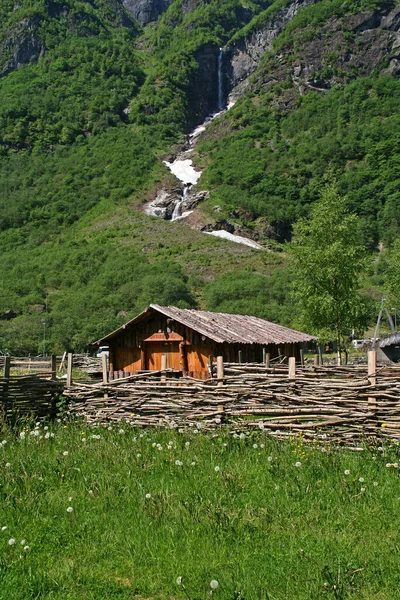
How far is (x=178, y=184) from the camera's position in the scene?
138 m

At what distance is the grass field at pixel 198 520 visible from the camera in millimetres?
4816

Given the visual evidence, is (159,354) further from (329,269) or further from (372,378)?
(372,378)

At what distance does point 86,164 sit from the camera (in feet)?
507

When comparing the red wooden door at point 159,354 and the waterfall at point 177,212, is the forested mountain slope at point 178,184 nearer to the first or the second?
the waterfall at point 177,212

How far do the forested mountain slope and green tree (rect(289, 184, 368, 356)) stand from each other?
36125 mm

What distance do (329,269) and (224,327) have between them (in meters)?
4.98

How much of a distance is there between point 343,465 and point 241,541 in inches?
109

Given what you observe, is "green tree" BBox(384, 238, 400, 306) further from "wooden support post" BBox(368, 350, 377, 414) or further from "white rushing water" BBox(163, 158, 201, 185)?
"white rushing water" BBox(163, 158, 201, 185)

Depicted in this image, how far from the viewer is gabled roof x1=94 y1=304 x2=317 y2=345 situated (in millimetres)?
21469

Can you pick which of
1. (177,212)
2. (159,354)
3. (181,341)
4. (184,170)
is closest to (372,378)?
(181,341)

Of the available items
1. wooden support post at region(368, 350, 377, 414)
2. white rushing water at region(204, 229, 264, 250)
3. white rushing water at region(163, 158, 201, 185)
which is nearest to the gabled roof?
wooden support post at region(368, 350, 377, 414)

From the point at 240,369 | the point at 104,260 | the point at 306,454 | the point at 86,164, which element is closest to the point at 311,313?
the point at 240,369

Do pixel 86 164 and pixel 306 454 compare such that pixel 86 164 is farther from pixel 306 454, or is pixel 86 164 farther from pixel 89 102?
pixel 306 454

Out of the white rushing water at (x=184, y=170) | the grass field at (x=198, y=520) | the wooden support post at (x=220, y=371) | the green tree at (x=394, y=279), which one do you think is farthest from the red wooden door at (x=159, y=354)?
the white rushing water at (x=184, y=170)
